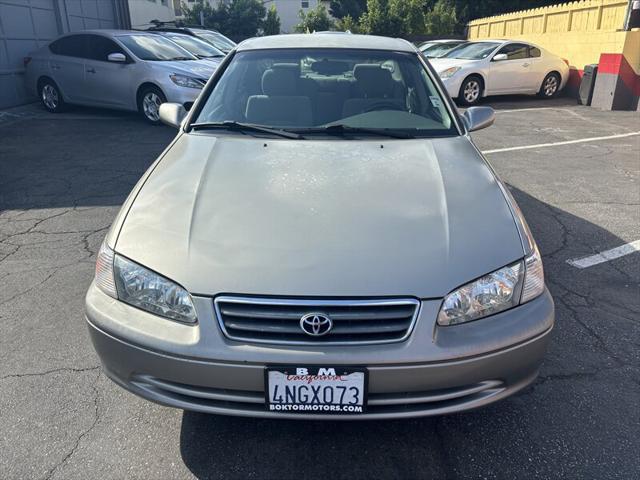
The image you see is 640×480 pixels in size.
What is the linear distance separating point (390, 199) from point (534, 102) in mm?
12157

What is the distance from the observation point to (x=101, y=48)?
953cm

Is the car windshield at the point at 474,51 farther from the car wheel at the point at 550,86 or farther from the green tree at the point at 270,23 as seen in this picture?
the green tree at the point at 270,23

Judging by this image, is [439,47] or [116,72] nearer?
[116,72]

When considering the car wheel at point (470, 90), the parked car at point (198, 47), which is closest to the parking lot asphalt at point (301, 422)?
the parked car at point (198, 47)

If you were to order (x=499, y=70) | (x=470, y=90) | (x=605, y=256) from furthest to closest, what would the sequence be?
(x=499, y=70) → (x=470, y=90) → (x=605, y=256)

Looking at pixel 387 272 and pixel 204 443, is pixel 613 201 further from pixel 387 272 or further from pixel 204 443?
pixel 204 443

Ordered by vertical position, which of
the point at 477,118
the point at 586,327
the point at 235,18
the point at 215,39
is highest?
the point at 235,18

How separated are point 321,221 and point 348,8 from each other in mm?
39863

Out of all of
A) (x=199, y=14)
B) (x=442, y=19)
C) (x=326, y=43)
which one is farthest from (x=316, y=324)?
(x=199, y=14)

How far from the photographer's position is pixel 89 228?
4.64 meters

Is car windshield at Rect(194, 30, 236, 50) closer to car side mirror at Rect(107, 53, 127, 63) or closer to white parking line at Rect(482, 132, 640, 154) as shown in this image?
car side mirror at Rect(107, 53, 127, 63)

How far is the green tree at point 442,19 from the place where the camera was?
24.6 m

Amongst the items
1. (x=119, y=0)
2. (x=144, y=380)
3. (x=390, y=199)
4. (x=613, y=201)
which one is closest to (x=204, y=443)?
(x=144, y=380)

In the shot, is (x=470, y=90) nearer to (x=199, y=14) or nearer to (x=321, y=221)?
(x=321, y=221)
